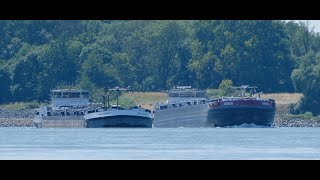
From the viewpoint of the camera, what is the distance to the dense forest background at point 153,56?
407 ft

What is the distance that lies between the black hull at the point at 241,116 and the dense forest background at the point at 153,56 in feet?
68.6

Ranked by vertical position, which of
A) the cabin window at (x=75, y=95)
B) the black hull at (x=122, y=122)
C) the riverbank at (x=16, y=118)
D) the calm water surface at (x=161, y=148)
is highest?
the calm water surface at (x=161, y=148)

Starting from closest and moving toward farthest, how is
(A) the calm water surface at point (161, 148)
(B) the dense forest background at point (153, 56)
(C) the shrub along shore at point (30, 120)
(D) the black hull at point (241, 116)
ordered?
(A) the calm water surface at point (161, 148)
(D) the black hull at point (241, 116)
(C) the shrub along shore at point (30, 120)
(B) the dense forest background at point (153, 56)

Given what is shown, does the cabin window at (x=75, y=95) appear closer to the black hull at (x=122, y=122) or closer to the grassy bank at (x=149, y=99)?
the grassy bank at (x=149, y=99)

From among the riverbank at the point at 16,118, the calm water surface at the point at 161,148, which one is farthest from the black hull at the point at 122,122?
the calm water surface at the point at 161,148

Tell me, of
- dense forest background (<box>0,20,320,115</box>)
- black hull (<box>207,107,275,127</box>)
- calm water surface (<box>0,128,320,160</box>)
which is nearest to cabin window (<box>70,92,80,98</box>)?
dense forest background (<box>0,20,320,115</box>)

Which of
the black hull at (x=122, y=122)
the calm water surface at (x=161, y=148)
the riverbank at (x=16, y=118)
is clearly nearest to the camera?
the calm water surface at (x=161, y=148)

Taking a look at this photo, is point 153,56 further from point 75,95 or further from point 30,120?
point 75,95

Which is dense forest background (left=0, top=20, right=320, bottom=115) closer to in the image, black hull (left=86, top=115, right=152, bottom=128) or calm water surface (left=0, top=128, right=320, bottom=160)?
black hull (left=86, top=115, right=152, bottom=128)

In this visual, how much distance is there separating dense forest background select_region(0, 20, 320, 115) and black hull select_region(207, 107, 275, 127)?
823 inches

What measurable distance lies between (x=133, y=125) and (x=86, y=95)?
1829cm

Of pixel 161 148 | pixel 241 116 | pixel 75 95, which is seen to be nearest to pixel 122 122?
pixel 241 116

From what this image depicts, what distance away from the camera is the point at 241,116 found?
96250 millimetres

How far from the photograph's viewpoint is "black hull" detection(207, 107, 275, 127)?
315ft
